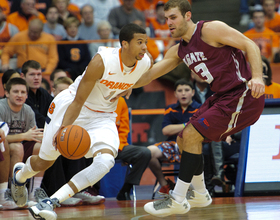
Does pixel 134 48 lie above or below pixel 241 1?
below

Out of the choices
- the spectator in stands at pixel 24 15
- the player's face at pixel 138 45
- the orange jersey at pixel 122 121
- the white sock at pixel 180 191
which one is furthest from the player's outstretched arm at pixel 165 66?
the spectator in stands at pixel 24 15

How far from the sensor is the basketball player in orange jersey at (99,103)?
13.7 ft

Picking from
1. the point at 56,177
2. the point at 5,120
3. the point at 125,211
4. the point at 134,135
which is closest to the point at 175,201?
the point at 125,211

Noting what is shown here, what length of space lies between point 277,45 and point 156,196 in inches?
168

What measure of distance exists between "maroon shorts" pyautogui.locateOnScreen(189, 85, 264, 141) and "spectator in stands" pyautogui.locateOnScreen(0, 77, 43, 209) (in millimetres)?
2504

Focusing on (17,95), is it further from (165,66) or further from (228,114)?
(228,114)

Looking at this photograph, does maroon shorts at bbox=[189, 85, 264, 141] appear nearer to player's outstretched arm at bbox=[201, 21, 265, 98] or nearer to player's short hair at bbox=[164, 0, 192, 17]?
player's outstretched arm at bbox=[201, 21, 265, 98]

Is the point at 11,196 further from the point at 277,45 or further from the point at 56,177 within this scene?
the point at 277,45

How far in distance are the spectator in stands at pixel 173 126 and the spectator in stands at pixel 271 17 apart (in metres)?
4.73

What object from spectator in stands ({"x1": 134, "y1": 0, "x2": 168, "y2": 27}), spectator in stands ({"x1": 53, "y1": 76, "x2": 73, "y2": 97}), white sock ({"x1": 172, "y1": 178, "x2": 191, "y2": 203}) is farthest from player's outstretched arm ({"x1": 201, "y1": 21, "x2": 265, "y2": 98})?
spectator in stands ({"x1": 134, "y1": 0, "x2": 168, "y2": 27})

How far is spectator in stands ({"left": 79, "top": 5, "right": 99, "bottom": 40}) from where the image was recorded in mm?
9589

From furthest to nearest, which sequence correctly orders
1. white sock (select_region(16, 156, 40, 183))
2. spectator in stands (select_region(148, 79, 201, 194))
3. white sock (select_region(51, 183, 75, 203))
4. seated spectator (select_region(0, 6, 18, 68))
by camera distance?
seated spectator (select_region(0, 6, 18, 68)) < spectator in stands (select_region(148, 79, 201, 194)) < white sock (select_region(16, 156, 40, 183)) < white sock (select_region(51, 183, 75, 203))

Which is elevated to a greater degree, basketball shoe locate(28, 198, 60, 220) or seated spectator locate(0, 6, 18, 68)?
seated spectator locate(0, 6, 18, 68)

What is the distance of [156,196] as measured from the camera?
21.5ft
